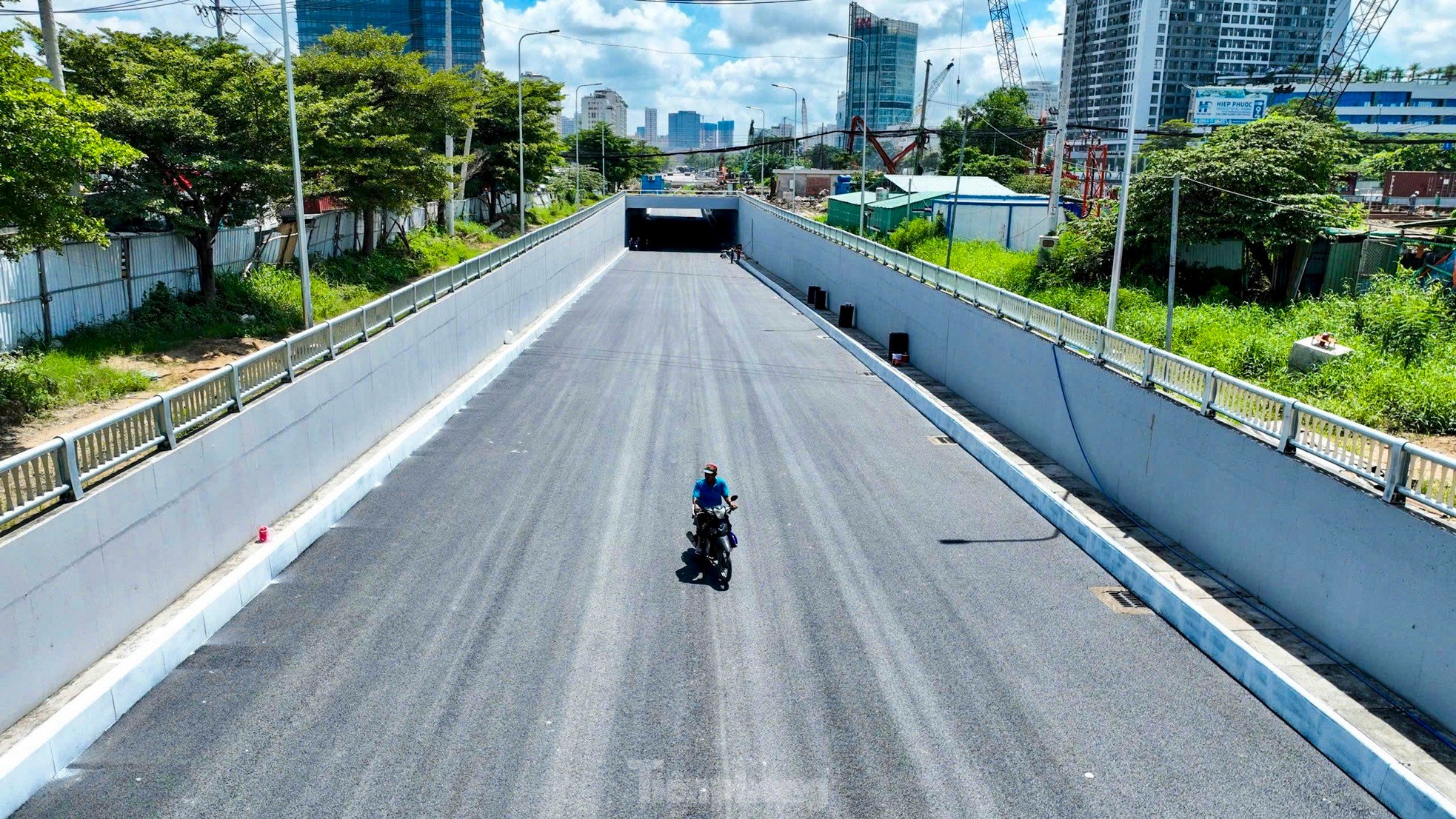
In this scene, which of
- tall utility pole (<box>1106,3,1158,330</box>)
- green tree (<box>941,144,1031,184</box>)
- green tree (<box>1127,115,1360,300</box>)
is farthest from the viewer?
green tree (<box>941,144,1031,184</box>)

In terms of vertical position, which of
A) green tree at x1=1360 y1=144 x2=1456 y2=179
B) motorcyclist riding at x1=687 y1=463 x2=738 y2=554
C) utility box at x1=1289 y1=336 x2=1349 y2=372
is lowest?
motorcyclist riding at x1=687 y1=463 x2=738 y2=554

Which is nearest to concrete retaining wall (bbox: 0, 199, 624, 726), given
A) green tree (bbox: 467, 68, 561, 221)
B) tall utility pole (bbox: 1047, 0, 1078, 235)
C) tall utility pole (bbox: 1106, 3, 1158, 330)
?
tall utility pole (bbox: 1106, 3, 1158, 330)

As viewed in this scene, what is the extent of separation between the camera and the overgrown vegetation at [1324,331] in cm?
1187

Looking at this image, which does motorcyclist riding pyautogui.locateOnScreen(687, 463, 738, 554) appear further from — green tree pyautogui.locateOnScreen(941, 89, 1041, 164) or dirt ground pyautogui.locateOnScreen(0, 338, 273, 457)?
green tree pyautogui.locateOnScreen(941, 89, 1041, 164)

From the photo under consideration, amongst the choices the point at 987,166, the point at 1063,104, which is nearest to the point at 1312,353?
the point at 1063,104

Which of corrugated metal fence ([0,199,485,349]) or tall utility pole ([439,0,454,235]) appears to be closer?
corrugated metal fence ([0,199,485,349])

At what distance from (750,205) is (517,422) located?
4687cm

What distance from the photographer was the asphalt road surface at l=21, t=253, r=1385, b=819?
→ 23.0 ft

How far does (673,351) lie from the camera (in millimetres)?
26125

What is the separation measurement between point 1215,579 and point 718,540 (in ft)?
18.8

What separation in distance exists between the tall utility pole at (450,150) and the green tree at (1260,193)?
846 inches

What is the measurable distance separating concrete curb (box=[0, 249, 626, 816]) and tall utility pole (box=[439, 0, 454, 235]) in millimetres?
19461

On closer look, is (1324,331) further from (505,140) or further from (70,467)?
(505,140)

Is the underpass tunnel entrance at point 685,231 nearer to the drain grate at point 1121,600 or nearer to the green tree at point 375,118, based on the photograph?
the green tree at point 375,118
